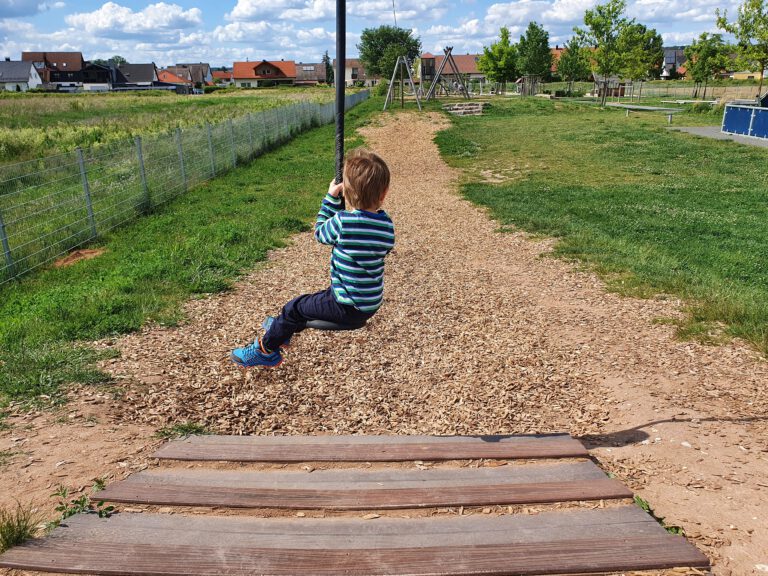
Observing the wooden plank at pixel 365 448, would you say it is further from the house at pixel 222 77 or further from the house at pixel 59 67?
the house at pixel 222 77

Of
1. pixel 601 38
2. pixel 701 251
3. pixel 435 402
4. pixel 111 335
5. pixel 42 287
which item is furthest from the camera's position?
pixel 601 38

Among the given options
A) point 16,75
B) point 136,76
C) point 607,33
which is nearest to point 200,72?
point 136,76

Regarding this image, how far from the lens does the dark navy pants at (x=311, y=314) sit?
3918 millimetres

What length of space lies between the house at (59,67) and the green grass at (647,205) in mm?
121661

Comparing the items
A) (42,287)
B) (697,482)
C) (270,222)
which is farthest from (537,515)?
(270,222)

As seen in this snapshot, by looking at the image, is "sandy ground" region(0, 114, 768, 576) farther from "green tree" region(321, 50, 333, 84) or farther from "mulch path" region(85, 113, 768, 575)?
"green tree" region(321, 50, 333, 84)

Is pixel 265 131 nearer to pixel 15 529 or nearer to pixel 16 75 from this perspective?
pixel 15 529

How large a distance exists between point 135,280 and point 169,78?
14644 cm

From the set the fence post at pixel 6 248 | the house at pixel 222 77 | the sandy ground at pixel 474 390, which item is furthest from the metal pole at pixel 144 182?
the house at pixel 222 77

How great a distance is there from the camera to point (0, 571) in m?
2.66

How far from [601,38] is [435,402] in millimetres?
51548

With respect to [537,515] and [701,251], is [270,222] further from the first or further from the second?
[537,515]

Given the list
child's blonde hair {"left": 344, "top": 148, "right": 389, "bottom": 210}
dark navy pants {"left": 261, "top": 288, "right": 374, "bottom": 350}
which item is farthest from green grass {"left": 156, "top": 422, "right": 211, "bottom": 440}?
child's blonde hair {"left": 344, "top": 148, "right": 389, "bottom": 210}

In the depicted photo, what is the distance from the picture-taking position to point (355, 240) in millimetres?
3732
